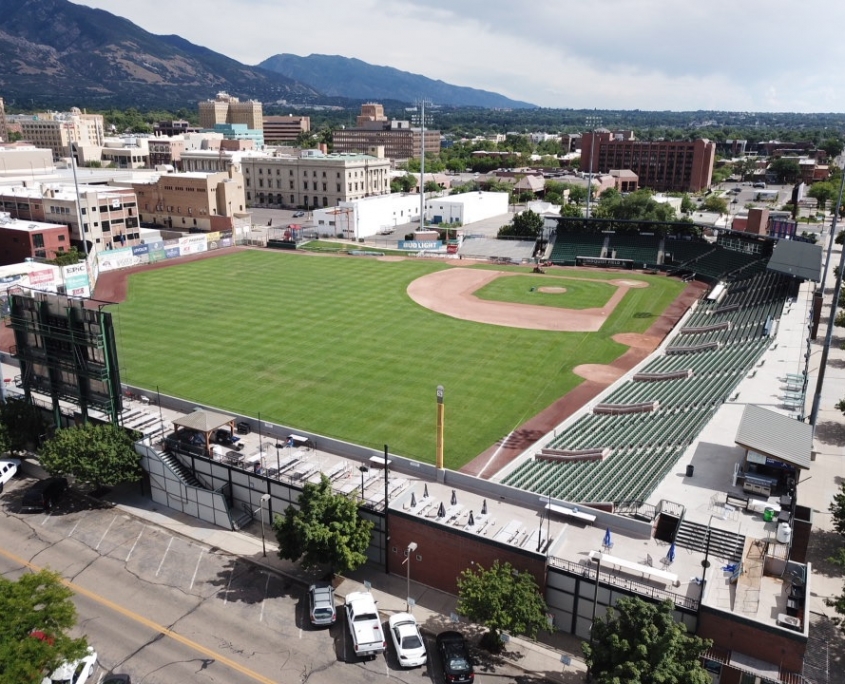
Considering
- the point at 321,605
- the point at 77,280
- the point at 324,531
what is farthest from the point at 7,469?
the point at 77,280

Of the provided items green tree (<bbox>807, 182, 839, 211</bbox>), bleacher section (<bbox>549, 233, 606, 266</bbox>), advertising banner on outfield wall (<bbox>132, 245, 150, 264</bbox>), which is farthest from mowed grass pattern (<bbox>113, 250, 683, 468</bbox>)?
green tree (<bbox>807, 182, 839, 211</bbox>)

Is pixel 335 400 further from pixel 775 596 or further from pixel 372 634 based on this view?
pixel 775 596

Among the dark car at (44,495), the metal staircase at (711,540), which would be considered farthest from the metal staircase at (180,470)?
the metal staircase at (711,540)

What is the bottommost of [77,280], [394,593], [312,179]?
[394,593]

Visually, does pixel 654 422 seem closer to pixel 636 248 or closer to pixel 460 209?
pixel 636 248

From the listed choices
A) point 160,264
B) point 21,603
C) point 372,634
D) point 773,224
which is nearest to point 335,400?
point 372,634

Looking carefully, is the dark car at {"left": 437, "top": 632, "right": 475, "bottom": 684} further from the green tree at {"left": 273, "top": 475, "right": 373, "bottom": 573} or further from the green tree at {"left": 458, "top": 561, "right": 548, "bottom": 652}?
the green tree at {"left": 273, "top": 475, "right": 373, "bottom": 573}

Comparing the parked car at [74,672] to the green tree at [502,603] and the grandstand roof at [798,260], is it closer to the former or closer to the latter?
the green tree at [502,603]
